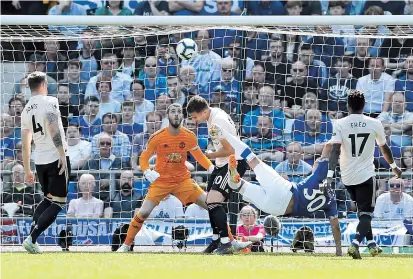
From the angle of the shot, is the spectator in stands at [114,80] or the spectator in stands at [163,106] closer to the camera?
the spectator in stands at [163,106]

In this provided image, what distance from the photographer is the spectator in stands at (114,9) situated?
16469 mm

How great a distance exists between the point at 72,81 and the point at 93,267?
295 inches

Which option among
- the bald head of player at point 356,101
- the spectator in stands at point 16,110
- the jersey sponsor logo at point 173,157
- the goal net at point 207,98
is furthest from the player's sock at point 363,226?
the spectator in stands at point 16,110

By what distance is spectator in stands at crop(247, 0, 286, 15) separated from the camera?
16016 mm

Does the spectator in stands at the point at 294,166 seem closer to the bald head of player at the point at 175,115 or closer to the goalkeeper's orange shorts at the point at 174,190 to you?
the goalkeeper's orange shorts at the point at 174,190

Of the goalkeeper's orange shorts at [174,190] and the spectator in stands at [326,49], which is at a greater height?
the spectator in stands at [326,49]

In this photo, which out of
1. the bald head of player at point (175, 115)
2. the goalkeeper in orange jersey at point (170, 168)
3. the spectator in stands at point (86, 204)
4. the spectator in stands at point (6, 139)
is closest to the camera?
the bald head of player at point (175, 115)

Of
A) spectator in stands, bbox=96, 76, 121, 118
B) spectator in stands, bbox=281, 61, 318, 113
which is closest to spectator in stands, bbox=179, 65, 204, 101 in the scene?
spectator in stands, bbox=96, 76, 121, 118

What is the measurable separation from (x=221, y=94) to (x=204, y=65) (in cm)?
67

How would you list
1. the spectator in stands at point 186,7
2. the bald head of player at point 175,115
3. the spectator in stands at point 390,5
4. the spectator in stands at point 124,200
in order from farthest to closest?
1. the spectator in stands at point 186,7
2. the spectator in stands at point 390,5
3. the spectator in stands at point 124,200
4. the bald head of player at point 175,115

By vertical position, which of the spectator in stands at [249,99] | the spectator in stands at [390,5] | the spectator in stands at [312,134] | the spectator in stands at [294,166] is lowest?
the spectator in stands at [294,166]

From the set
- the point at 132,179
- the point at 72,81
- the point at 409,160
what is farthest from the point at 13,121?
the point at 409,160

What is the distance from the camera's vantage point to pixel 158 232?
13.1 meters

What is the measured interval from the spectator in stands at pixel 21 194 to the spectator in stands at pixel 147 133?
5.42 ft
